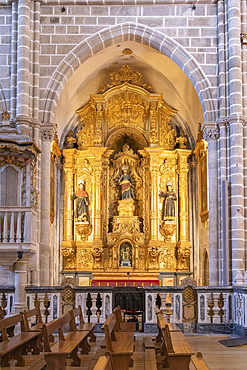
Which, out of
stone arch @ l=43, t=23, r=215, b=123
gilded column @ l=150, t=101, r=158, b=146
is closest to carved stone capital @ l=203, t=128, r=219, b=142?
stone arch @ l=43, t=23, r=215, b=123

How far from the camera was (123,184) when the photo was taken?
17422 mm

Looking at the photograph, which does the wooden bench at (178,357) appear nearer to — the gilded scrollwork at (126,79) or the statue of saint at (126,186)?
the statue of saint at (126,186)

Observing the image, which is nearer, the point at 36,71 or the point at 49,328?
the point at 49,328

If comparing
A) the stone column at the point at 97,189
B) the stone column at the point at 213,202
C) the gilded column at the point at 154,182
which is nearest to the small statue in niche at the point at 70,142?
the stone column at the point at 97,189

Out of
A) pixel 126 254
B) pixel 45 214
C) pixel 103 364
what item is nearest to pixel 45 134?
pixel 45 214

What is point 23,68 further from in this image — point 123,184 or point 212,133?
point 123,184

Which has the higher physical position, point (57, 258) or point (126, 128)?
point (126, 128)

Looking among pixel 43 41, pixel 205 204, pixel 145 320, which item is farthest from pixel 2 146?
pixel 205 204

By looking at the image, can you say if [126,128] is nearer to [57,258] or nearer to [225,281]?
[57,258]

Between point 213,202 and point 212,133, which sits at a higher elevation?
point 212,133

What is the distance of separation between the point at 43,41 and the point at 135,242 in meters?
7.37

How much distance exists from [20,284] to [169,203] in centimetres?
720

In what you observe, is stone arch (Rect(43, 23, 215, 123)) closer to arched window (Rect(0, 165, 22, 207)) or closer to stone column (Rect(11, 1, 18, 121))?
stone column (Rect(11, 1, 18, 121))

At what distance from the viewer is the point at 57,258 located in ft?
56.6
